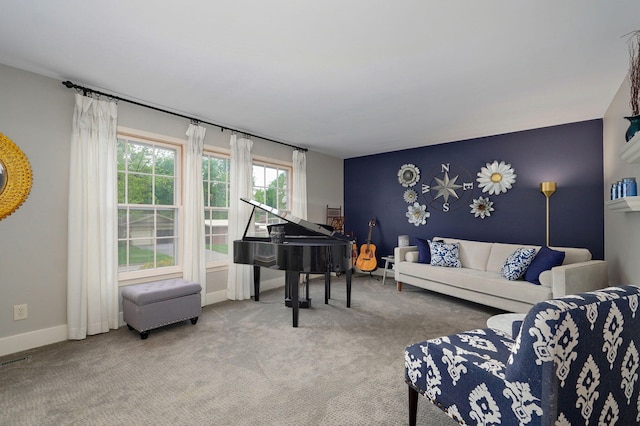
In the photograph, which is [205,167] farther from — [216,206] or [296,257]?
[296,257]

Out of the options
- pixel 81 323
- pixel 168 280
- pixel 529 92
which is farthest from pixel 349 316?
pixel 529 92

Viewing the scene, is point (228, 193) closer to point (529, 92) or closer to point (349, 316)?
point (349, 316)

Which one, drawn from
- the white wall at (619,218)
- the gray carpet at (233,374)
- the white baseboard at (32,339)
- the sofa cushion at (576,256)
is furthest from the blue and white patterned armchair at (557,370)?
the white baseboard at (32,339)

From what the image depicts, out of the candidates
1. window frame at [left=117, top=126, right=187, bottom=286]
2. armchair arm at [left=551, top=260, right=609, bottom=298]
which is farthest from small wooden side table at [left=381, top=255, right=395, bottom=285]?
window frame at [left=117, top=126, right=187, bottom=286]

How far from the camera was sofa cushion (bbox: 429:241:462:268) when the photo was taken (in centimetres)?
438

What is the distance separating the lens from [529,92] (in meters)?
2.98

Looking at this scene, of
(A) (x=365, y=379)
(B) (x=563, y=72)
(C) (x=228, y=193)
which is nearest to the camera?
(A) (x=365, y=379)

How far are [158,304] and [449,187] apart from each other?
4.60m

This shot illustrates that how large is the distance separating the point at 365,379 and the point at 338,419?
0.49 metres

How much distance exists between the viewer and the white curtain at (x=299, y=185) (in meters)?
5.22

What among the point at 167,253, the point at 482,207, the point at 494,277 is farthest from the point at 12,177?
the point at 482,207

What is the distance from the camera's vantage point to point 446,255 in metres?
4.41

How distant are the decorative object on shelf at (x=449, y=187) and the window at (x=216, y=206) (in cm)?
349

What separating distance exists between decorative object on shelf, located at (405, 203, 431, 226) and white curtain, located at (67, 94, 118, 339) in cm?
458
